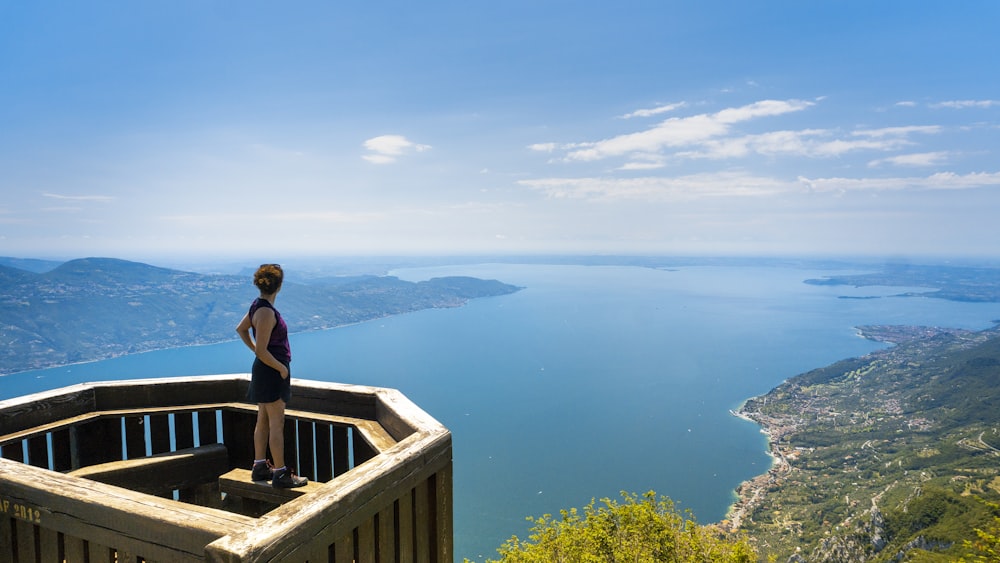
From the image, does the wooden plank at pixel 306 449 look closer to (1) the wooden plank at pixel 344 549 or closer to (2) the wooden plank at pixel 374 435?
(2) the wooden plank at pixel 374 435

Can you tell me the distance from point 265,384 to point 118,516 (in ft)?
3.81

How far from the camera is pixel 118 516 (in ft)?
6.63

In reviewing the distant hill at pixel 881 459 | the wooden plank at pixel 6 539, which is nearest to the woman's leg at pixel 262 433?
the wooden plank at pixel 6 539

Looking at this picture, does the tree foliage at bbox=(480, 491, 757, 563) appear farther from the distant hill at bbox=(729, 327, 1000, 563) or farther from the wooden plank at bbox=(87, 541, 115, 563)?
the wooden plank at bbox=(87, 541, 115, 563)

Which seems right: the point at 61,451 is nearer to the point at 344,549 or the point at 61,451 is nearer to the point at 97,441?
the point at 97,441

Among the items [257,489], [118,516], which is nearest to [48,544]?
[118,516]

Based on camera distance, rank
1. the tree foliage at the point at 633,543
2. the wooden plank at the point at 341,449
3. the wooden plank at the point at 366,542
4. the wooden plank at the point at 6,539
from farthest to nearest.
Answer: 1. the tree foliage at the point at 633,543
2. the wooden plank at the point at 341,449
3. the wooden plank at the point at 6,539
4. the wooden plank at the point at 366,542

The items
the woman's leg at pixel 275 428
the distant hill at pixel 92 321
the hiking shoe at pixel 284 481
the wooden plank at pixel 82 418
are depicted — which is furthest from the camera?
the distant hill at pixel 92 321

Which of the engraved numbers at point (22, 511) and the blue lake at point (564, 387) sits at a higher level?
the engraved numbers at point (22, 511)

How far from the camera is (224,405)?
3.86 meters

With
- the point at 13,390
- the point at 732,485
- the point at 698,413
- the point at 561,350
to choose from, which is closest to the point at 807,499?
the point at 732,485

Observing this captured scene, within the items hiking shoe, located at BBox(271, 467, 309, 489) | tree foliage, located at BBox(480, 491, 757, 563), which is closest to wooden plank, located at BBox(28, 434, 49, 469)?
hiking shoe, located at BBox(271, 467, 309, 489)

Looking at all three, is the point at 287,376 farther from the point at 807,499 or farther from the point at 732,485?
the point at 807,499

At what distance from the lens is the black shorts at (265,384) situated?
314cm
